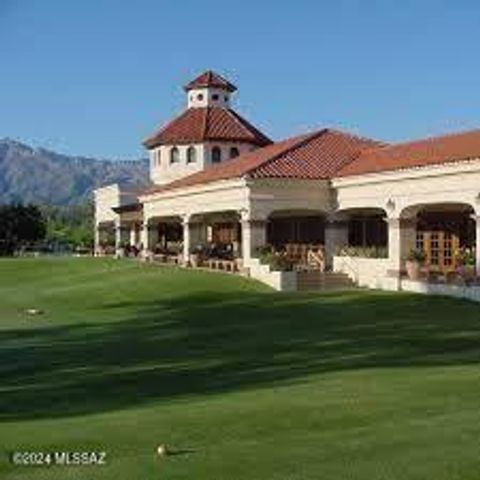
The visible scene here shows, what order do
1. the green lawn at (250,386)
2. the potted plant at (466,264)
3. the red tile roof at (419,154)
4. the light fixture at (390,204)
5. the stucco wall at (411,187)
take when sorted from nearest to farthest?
the green lawn at (250,386)
the potted plant at (466,264)
the stucco wall at (411,187)
the red tile roof at (419,154)
the light fixture at (390,204)

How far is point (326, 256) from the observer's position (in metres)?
45.2

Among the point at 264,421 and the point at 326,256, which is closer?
the point at 264,421

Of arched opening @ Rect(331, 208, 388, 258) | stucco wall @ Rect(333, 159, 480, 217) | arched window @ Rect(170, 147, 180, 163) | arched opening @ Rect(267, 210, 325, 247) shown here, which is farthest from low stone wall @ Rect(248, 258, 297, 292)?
arched window @ Rect(170, 147, 180, 163)

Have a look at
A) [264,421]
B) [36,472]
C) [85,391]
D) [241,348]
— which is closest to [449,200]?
[241,348]

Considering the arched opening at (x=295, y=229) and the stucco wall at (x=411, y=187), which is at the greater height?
the stucco wall at (x=411, y=187)

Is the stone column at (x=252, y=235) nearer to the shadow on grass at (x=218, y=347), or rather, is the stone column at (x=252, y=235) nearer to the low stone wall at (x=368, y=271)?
the low stone wall at (x=368, y=271)

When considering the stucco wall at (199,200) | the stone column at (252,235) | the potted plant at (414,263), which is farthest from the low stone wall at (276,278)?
the potted plant at (414,263)

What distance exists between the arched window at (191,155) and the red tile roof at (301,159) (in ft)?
31.7

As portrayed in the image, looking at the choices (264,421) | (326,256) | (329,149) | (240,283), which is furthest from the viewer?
(329,149)

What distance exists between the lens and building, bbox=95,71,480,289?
129 feet

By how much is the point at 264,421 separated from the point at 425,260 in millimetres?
25906

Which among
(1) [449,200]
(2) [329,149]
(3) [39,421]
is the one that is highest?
(2) [329,149]

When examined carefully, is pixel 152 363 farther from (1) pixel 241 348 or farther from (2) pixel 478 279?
(2) pixel 478 279

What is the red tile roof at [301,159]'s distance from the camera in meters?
45.0
